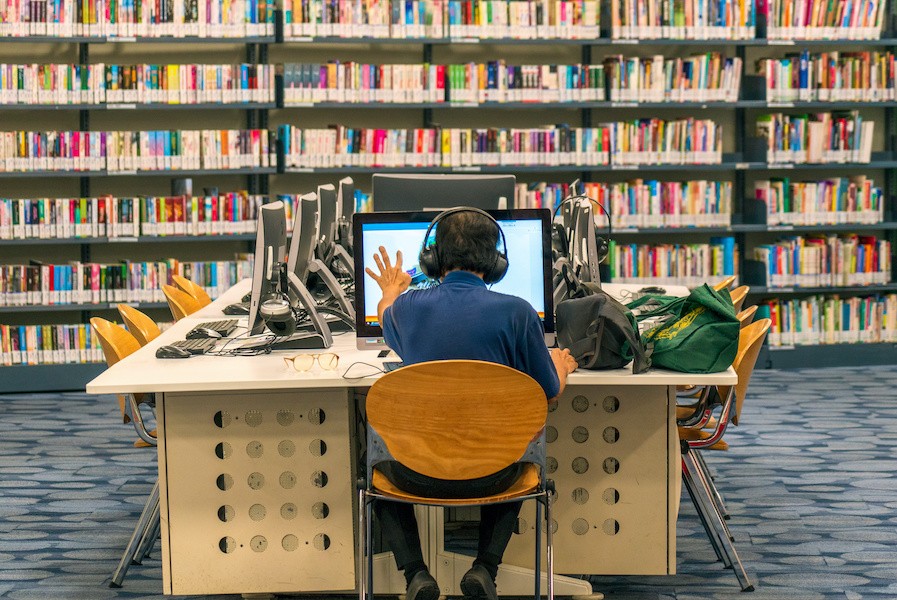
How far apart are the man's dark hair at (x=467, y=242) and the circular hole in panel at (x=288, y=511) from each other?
791 millimetres

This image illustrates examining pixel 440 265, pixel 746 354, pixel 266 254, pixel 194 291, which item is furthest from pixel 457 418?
pixel 194 291

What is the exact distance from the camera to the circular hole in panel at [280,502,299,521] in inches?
119

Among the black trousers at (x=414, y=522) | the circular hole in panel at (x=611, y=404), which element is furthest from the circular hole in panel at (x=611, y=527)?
the black trousers at (x=414, y=522)

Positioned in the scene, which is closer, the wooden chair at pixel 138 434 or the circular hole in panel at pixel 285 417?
the circular hole in panel at pixel 285 417

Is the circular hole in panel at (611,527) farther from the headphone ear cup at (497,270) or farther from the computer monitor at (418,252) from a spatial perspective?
the headphone ear cup at (497,270)

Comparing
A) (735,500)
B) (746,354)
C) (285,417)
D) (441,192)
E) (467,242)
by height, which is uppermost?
(441,192)

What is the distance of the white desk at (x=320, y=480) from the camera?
2.97m

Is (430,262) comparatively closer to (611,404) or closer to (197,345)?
(611,404)

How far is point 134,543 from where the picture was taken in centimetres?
337

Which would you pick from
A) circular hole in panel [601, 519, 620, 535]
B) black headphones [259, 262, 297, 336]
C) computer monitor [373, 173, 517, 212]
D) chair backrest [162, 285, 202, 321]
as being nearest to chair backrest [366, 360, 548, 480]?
circular hole in panel [601, 519, 620, 535]

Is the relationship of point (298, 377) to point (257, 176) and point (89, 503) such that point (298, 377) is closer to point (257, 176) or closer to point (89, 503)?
point (89, 503)

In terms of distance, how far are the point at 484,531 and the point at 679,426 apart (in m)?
0.98

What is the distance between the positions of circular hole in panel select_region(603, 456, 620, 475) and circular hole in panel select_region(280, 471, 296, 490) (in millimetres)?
852

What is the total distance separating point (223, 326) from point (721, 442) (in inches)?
64.6
